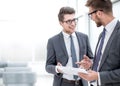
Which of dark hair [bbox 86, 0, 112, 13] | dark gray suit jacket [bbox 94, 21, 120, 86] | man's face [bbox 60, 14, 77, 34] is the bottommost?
dark gray suit jacket [bbox 94, 21, 120, 86]

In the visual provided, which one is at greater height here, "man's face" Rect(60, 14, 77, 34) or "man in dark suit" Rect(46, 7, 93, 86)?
"man's face" Rect(60, 14, 77, 34)

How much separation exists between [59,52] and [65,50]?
0.22 feet

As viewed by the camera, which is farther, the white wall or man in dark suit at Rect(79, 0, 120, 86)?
the white wall

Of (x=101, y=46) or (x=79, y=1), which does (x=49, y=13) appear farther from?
(x=101, y=46)

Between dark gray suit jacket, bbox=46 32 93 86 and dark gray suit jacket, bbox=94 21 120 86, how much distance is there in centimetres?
73

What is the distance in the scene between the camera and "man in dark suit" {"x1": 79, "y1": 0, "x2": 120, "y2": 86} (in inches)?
73.5

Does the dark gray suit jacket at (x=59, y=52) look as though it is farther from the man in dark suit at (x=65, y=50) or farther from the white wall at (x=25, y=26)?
the white wall at (x=25, y=26)

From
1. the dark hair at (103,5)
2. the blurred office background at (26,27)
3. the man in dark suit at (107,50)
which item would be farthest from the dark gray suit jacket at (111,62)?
the blurred office background at (26,27)

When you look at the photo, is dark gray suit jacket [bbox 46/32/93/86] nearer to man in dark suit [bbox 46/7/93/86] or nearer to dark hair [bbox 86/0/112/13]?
man in dark suit [bbox 46/7/93/86]

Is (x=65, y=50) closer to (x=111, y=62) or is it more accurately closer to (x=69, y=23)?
(x=69, y=23)

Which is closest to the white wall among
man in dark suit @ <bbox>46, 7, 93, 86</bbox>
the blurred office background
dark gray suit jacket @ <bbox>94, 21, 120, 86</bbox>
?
the blurred office background

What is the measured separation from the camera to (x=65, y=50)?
8.65ft

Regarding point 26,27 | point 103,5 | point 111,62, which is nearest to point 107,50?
point 111,62

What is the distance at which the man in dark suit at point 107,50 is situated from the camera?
187 centimetres
